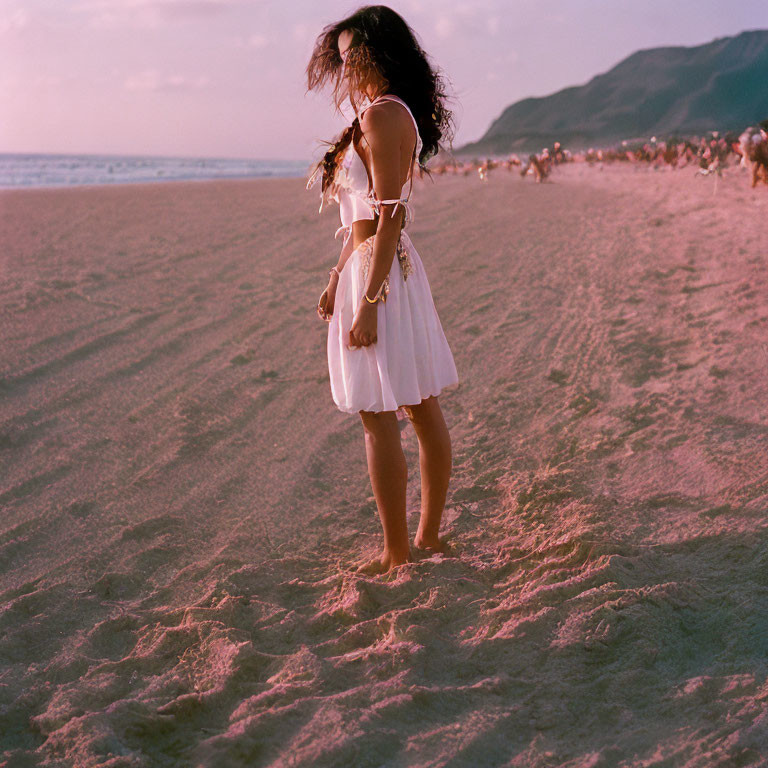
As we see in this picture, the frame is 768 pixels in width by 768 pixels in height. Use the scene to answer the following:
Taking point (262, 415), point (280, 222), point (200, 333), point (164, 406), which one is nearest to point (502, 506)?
point (262, 415)

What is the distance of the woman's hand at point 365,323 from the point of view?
Result: 219 cm

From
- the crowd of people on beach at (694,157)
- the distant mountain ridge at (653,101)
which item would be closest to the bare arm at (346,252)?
the crowd of people on beach at (694,157)

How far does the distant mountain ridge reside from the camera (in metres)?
67.8

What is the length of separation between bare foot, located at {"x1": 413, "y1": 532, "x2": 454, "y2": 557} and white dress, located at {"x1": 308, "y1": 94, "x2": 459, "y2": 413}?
602 mm

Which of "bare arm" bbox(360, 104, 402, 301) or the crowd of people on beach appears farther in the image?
the crowd of people on beach

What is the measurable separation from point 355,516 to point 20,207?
11206 millimetres

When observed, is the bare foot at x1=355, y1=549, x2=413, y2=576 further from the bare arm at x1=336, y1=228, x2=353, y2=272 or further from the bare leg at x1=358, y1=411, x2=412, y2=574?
the bare arm at x1=336, y1=228, x2=353, y2=272

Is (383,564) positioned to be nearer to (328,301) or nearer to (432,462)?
(432,462)

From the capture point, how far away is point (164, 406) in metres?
4.15

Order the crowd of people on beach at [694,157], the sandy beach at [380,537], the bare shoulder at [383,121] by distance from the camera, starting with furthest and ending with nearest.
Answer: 1. the crowd of people on beach at [694,157]
2. the bare shoulder at [383,121]
3. the sandy beach at [380,537]

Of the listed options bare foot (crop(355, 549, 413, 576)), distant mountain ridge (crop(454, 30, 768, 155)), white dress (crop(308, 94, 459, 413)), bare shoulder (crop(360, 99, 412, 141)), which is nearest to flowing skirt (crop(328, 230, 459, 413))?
white dress (crop(308, 94, 459, 413))

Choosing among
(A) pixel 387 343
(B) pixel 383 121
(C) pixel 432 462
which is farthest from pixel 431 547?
(B) pixel 383 121

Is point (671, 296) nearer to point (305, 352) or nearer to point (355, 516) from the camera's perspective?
point (305, 352)

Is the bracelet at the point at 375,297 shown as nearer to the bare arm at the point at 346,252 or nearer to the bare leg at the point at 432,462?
the bare arm at the point at 346,252
